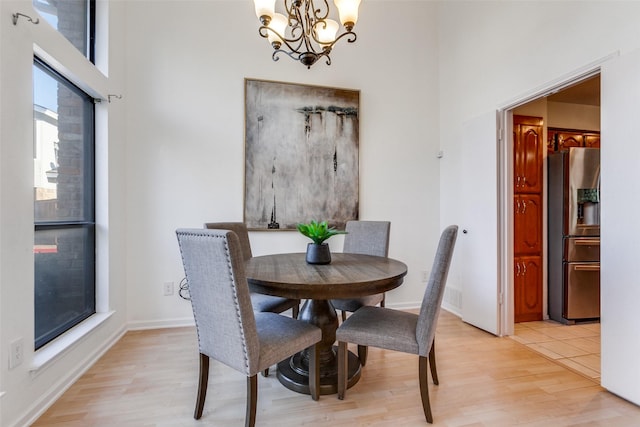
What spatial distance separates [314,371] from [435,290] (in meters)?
0.79

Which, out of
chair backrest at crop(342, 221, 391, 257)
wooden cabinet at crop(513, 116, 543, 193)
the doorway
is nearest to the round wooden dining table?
chair backrest at crop(342, 221, 391, 257)

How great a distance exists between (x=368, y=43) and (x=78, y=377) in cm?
383

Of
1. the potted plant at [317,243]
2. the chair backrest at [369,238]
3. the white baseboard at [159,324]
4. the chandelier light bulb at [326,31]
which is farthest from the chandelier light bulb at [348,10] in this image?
the white baseboard at [159,324]

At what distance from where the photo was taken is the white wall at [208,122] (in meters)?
2.83

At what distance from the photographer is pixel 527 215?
3062 millimetres

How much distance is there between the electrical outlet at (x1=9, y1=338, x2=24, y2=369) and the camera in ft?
4.82

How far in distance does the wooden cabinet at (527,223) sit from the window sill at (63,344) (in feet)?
12.1

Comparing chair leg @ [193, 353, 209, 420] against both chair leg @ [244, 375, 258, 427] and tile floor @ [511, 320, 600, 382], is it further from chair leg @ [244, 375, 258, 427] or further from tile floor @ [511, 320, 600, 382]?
tile floor @ [511, 320, 600, 382]

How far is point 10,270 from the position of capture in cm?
147

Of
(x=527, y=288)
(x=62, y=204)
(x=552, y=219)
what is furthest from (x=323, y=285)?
(x=552, y=219)

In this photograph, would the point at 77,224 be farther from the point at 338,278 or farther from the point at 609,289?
the point at 609,289

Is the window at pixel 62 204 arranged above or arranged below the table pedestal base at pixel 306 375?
above

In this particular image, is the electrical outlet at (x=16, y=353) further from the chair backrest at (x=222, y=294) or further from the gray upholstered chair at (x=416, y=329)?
the gray upholstered chair at (x=416, y=329)

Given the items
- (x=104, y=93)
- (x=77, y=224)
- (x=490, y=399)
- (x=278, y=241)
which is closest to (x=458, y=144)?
(x=278, y=241)
